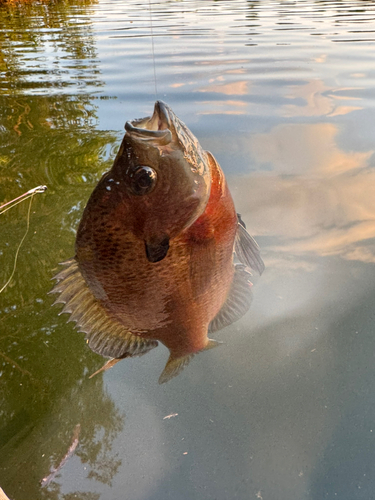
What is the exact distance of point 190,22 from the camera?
13234mm

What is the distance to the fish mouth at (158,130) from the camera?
157 centimetres

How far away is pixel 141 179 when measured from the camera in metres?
1.59

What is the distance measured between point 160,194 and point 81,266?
0.46 meters

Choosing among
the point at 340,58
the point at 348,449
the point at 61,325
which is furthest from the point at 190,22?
the point at 348,449

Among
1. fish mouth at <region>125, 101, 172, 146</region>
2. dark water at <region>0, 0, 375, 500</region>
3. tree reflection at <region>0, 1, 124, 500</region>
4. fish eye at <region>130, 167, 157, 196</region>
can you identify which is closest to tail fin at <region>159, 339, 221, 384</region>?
dark water at <region>0, 0, 375, 500</region>

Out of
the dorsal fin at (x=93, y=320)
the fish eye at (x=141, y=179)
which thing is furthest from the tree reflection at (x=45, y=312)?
the fish eye at (x=141, y=179)

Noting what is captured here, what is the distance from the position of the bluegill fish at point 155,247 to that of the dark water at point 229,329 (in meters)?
0.51

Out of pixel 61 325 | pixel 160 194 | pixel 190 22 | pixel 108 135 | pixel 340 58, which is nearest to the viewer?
pixel 160 194

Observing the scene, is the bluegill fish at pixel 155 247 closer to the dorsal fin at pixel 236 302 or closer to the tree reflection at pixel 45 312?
the dorsal fin at pixel 236 302

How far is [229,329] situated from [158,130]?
1531mm

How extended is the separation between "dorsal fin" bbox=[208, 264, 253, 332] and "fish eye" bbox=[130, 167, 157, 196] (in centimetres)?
84

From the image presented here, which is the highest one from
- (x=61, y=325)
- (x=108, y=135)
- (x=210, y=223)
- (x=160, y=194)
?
(x=160, y=194)

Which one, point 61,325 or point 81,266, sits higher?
point 81,266

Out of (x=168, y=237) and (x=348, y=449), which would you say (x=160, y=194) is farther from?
(x=348, y=449)
